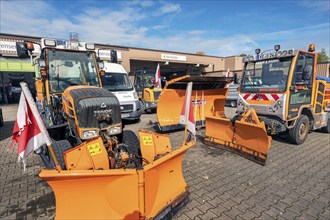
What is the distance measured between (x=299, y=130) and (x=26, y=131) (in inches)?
249

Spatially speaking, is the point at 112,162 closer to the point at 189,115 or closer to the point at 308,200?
the point at 189,115

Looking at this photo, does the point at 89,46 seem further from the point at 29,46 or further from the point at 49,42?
the point at 29,46

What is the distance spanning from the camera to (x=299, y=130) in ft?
17.9

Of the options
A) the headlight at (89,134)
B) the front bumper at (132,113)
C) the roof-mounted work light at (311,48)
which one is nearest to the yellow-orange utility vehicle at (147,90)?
the front bumper at (132,113)

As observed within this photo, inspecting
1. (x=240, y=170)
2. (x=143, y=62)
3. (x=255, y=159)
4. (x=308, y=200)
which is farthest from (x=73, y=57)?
(x=143, y=62)

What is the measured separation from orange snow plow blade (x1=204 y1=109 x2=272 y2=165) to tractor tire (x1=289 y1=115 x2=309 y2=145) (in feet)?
5.09

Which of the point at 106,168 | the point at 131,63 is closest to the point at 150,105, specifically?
the point at 106,168

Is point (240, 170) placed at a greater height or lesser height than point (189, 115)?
lesser

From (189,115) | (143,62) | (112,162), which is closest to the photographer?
(112,162)

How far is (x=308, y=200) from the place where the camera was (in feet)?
10.0

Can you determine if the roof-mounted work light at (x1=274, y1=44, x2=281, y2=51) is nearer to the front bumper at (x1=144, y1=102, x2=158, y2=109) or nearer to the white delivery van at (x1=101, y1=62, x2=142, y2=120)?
the white delivery van at (x1=101, y1=62, x2=142, y2=120)

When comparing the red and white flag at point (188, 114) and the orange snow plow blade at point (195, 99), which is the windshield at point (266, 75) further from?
the red and white flag at point (188, 114)

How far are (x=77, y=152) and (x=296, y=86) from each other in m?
5.48

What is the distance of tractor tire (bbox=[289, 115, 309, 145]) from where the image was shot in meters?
5.33
